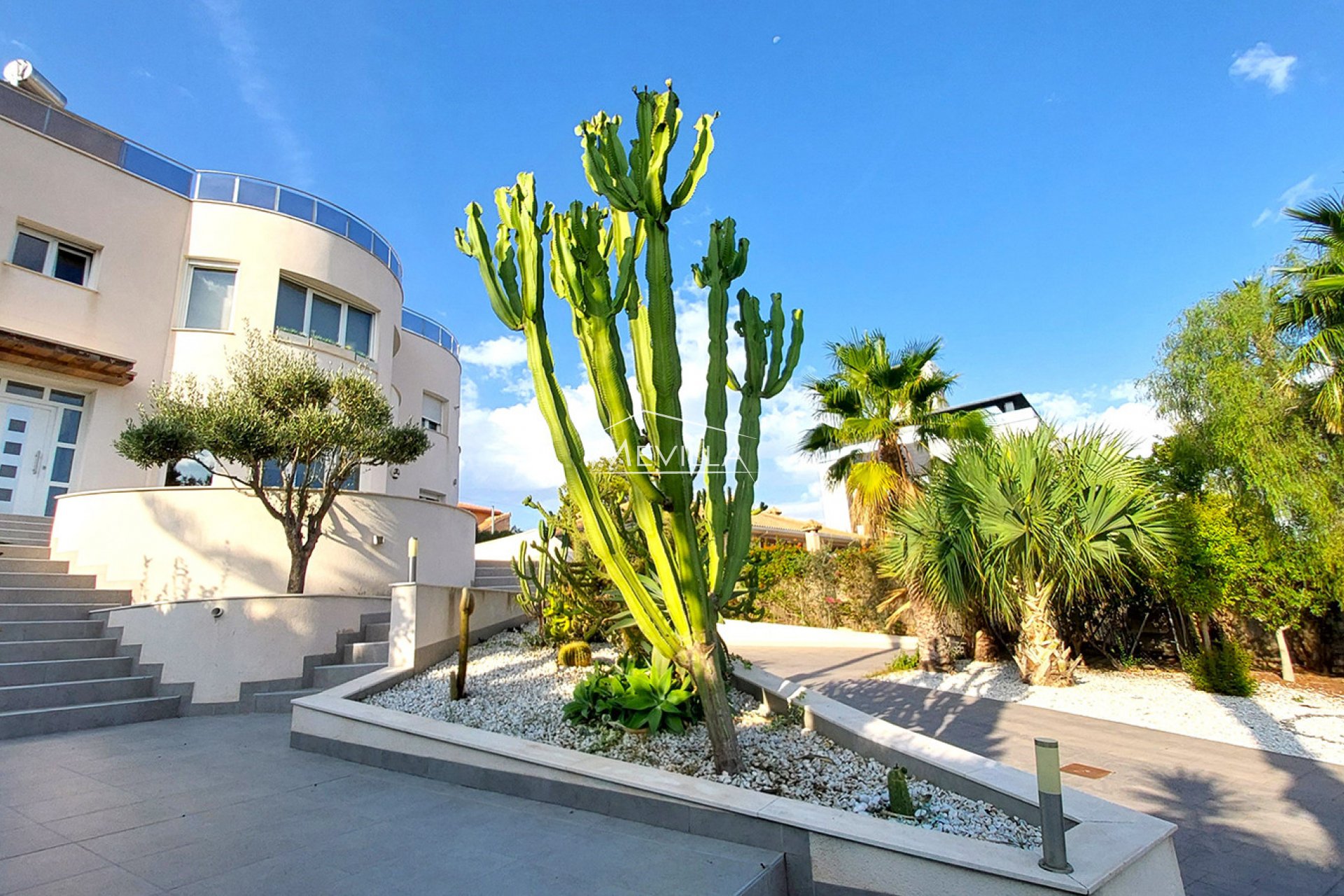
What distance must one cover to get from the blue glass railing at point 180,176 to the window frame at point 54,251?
1833 mm

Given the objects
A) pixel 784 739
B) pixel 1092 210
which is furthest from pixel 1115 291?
pixel 784 739

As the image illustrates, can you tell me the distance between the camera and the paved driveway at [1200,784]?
381 centimetres

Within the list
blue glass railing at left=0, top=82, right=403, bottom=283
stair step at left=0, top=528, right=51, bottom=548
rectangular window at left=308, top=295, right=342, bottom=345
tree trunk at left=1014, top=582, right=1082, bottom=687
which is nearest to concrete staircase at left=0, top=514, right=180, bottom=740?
stair step at left=0, top=528, right=51, bottom=548

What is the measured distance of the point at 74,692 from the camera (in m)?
6.98

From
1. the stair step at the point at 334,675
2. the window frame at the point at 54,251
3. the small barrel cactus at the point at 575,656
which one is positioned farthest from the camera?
the window frame at the point at 54,251

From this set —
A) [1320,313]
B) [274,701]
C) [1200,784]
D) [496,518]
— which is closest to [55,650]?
[274,701]

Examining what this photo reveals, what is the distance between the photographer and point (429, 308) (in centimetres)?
2089

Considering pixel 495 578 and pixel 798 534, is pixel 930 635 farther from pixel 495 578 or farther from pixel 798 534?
pixel 798 534

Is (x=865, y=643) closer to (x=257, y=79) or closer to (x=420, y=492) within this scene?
(x=420, y=492)

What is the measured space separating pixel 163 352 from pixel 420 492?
7.57m

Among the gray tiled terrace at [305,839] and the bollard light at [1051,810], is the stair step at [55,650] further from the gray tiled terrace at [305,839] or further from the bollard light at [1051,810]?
the bollard light at [1051,810]

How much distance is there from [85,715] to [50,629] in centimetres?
182

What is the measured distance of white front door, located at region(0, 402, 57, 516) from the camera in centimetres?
1135

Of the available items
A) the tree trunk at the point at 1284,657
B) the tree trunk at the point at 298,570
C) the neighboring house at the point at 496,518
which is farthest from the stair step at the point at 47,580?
the neighboring house at the point at 496,518
